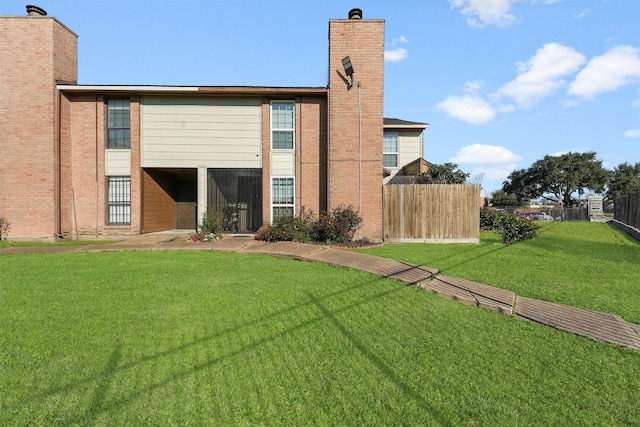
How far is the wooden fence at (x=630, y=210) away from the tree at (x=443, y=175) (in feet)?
26.0

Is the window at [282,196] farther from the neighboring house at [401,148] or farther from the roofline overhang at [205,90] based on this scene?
the neighboring house at [401,148]

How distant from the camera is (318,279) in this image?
603 cm

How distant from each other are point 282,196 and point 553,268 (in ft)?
29.3

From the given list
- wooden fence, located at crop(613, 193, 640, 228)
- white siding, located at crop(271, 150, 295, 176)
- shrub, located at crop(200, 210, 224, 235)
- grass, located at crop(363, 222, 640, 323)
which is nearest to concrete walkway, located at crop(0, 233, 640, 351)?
grass, located at crop(363, 222, 640, 323)

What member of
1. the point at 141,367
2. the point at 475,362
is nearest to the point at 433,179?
the point at 475,362

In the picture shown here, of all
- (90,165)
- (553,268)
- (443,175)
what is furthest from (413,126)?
(90,165)

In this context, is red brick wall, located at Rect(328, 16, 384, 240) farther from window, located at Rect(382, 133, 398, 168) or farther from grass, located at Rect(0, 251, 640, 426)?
window, located at Rect(382, 133, 398, 168)

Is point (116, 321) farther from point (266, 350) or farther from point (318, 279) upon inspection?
point (318, 279)

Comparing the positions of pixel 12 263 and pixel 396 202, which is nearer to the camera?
pixel 12 263

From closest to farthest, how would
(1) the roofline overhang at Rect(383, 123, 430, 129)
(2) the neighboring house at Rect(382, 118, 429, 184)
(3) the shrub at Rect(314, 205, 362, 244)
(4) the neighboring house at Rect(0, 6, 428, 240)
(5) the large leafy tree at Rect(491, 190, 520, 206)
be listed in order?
(3) the shrub at Rect(314, 205, 362, 244) → (4) the neighboring house at Rect(0, 6, 428, 240) → (1) the roofline overhang at Rect(383, 123, 430, 129) → (2) the neighboring house at Rect(382, 118, 429, 184) → (5) the large leafy tree at Rect(491, 190, 520, 206)

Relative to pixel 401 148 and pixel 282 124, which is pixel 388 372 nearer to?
pixel 282 124

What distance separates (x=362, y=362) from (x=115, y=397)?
79.2 inches

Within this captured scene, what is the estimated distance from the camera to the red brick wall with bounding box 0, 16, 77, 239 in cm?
1161

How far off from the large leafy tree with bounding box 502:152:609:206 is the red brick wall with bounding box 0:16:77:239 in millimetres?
57698
